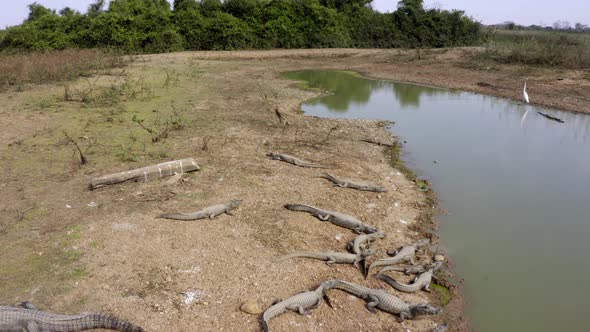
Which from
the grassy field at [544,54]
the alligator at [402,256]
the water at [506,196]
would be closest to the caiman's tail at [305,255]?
the alligator at [402,256]

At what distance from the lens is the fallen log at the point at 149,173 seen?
668 centimetres

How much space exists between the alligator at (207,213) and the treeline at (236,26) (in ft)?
65.6

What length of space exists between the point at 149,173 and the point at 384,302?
4.29m

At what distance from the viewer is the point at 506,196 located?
7.85 meters

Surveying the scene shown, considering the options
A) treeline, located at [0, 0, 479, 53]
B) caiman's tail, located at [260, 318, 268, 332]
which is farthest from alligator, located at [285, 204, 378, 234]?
treeline, located at [0, 0, 479, 53]

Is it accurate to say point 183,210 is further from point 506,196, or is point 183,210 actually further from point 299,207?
point 506,196

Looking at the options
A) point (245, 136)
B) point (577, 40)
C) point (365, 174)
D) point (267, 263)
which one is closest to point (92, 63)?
point (245, 136)

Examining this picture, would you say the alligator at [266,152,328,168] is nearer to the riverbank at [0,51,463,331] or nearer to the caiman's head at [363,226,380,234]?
the riverbank at [0,51,463,331]

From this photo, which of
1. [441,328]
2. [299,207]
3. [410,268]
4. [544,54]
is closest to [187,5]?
[544,54]

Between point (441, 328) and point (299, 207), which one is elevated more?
point (299, 207)

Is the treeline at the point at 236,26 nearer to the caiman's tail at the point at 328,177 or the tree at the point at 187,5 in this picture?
the tree at the point at 187,5

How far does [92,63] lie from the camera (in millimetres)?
16984

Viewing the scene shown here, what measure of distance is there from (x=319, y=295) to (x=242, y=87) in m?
12.3

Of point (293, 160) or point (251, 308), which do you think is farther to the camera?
point (293, 160)
